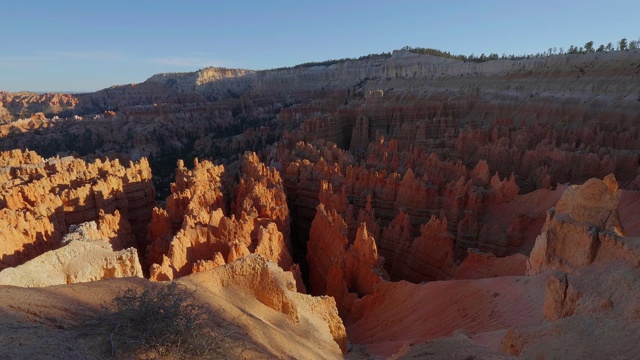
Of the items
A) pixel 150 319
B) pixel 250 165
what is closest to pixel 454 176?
pixel 250 165

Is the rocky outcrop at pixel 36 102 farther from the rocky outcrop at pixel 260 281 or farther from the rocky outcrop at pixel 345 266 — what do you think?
the rocky outcrop at pixel 260 281

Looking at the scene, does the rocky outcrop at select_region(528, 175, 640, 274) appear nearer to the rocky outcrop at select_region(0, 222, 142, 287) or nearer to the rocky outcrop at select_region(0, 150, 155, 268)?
the rocky outcrop at select_region(0, 222, 142, 287)

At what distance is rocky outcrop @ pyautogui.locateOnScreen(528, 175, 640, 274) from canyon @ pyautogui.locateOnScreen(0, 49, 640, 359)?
0.03m

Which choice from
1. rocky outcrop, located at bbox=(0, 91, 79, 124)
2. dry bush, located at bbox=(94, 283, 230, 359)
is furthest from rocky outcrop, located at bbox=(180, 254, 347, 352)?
rocky outcrop, located at bbox=(0, 91, 79, 124)

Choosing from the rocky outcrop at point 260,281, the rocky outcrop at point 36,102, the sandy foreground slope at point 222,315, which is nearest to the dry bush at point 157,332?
the sandy foreground slope at point 222,315

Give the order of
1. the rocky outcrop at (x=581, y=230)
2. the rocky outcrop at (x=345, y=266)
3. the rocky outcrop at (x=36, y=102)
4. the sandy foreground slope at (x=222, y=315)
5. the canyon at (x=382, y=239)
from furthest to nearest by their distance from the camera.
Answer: the rocky outcrop at (x=36, y=102) → the rocky outcrop at (x=345, y=266) → the rocky outcrop at (x=581, y=230) → the canyon at (x=382, y=239) → the sandy foreground slope at (x=222, y=315)

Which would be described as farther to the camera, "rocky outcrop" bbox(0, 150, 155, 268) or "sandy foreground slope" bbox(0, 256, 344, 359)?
"rocky outcrop" bbox(0, 150, 155, 268)

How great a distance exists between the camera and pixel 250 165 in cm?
2141

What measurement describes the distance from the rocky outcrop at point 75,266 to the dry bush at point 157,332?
439 centimetres

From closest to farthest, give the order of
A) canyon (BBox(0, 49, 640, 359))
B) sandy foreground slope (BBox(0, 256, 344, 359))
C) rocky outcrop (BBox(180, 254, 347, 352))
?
sandy foreground slope (BBox(0, 256, 344, 359)) < canyon (BBox(0, 49, 640, 359)) < rocky outcrop (BBox(180, 254, 347, 352))

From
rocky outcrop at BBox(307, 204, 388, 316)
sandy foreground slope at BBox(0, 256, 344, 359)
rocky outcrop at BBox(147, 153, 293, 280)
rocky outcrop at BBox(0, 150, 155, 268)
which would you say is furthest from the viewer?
rocky outcrop at BBox(0, 150, 155, 268)

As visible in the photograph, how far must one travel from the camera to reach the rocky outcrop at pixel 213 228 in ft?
35.1

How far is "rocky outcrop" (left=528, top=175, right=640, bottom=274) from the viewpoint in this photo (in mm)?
7647

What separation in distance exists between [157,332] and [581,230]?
329 inches
